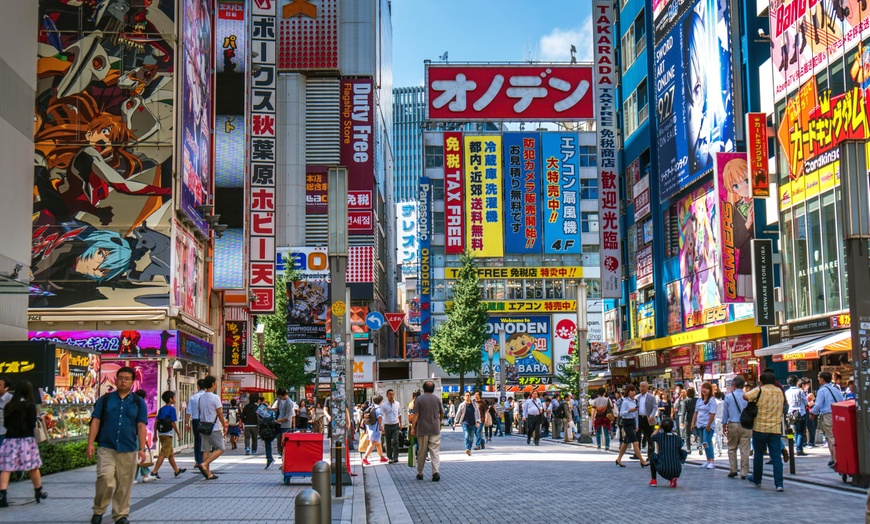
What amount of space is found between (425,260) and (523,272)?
7.32 m

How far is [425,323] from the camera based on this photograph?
80.2 m

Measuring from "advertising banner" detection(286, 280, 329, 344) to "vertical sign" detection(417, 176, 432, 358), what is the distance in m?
52.6

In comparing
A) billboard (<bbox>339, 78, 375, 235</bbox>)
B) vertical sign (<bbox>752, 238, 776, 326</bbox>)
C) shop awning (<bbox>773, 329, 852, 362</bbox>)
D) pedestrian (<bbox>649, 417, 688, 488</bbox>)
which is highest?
billboard (<bbox>339, 78, 375, 235</bbox>)

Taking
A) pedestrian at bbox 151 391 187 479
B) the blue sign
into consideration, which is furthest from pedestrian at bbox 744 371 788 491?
the blue sign

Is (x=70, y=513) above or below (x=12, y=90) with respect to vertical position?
below

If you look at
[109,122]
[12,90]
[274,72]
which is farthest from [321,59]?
[12,90]

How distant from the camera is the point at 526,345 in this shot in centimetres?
7988

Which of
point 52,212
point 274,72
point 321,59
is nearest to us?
point 52,212

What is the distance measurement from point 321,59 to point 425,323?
22266 mm

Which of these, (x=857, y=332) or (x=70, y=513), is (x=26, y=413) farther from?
(x=857, y=332)

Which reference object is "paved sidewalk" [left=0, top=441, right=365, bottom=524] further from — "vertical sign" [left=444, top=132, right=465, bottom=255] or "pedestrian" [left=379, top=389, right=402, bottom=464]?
"vertical sign" [left=444, top=132, right=465, bottom=255]

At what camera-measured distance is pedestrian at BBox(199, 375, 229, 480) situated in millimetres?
18172

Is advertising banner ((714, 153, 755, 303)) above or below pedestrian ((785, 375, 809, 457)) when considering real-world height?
above

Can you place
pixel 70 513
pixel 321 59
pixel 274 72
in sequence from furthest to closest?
pixel 321 59 → pixel 274 72 → pixel 70 513
